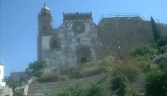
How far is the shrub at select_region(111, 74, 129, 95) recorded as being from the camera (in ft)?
50.6

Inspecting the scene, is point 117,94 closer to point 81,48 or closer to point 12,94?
point 12,94

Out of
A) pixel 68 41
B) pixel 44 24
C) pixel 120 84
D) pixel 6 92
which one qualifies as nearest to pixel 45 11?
pixel 44 24

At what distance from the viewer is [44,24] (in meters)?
39.2

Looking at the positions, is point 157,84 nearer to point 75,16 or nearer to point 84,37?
point 84,37

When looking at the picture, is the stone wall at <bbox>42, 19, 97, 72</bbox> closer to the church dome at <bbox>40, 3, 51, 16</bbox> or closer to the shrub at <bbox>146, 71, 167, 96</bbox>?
the church dome at <bbox>40, 3, 51, 16</bbox>

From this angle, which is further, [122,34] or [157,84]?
[122,34]

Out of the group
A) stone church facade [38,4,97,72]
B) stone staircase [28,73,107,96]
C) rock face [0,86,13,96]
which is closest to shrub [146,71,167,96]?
stone staircase [28,73,107,96]

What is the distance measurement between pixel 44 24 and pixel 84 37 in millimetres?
5813

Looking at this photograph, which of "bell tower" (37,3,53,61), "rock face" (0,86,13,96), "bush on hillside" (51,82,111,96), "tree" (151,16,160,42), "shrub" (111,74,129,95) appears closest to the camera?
"bush on hillside" (51,82,111,96)

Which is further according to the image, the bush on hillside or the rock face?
the rock face

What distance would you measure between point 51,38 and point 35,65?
686 centimetres

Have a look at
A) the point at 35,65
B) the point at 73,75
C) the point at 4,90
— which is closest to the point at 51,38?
the point at 35,65

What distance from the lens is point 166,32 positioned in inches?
1422

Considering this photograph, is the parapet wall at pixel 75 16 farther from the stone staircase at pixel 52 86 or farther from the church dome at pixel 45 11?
the stone staircase at pixel 52 86
